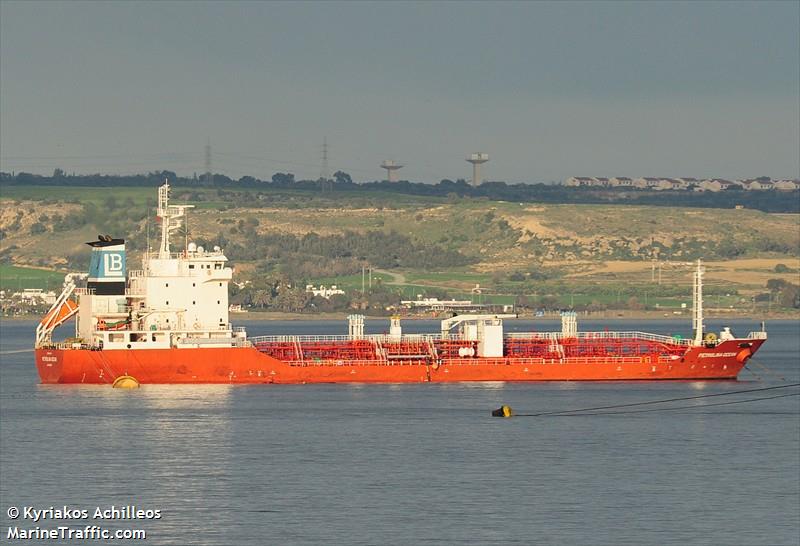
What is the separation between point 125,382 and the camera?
8625cm

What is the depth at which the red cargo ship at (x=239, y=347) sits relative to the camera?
86500mm

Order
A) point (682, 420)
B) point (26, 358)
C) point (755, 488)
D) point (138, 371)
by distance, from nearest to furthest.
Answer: point (755, 488), point (682, 420), point (138, 371), point (26, 358)

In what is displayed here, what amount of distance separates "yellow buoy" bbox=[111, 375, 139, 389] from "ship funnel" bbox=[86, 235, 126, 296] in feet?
15.2

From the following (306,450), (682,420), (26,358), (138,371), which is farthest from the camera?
(26,358)

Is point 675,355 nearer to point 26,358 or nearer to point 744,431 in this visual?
point 744,431

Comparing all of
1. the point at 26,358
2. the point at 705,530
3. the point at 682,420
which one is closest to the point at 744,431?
the point at 682,420

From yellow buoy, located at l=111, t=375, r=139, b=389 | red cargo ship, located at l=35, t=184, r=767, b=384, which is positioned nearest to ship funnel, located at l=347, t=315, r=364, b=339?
red cargo ship, located at l=35, t=184, r=767, b=384

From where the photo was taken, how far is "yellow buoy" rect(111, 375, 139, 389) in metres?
86.0

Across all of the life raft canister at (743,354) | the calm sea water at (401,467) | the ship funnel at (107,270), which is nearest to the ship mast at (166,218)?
the ship funnel at (107,270)

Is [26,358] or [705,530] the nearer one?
[705,530]

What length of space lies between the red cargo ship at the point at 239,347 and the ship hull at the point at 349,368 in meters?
0.06

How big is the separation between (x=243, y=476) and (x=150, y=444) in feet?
30.4

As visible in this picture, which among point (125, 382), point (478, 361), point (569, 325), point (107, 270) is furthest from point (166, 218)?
point (569, 325)

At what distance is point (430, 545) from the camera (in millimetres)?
44562
